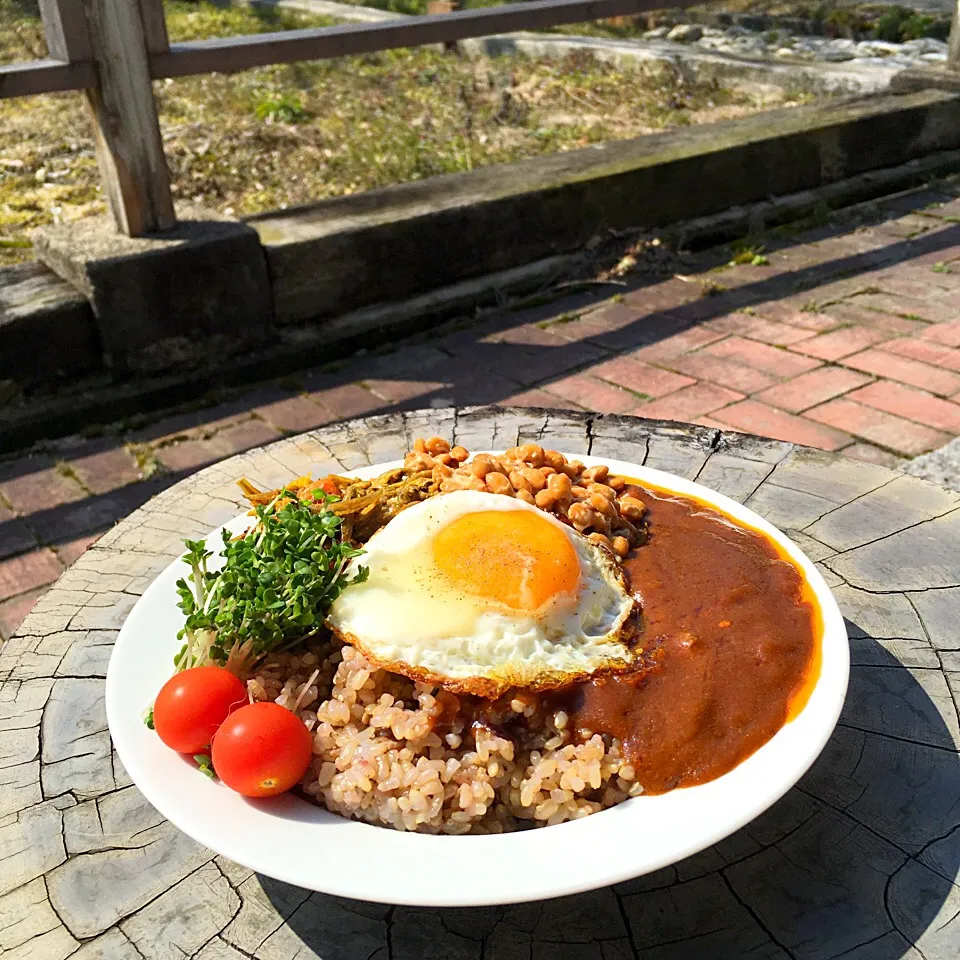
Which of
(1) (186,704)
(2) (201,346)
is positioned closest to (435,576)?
(1) (186,704)

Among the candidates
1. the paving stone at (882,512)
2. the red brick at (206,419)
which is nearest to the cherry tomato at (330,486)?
the paving stone at (882,512)

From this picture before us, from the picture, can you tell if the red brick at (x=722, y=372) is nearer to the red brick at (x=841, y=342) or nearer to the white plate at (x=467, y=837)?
the red brick at (x=841, y=342)

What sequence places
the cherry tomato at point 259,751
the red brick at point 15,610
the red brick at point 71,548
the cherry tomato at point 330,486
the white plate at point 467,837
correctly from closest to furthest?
1. the white plate at point 467,837
2. the cherry tomato at point 259,751
3. the cherry tomato at point 330,486
4. the red brick at point 15,610
5. the red brick at point 71,548

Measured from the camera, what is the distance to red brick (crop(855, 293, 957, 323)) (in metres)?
4.86

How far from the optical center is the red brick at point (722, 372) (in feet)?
14.2

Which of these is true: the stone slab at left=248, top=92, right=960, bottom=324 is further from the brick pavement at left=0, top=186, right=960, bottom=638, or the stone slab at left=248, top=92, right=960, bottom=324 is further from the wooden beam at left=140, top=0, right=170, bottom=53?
the wooden beam at left=140, top=0, right=170, bottom=53

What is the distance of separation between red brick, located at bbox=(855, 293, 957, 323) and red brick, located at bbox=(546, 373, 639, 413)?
162 centimetres

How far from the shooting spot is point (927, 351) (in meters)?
4.52

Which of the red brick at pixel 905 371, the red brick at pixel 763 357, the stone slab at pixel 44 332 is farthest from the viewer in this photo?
the red brick at pixel 763 357

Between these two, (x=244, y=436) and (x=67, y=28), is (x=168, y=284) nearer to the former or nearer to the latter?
(x=244, y=436)

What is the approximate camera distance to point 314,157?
7.68 metres

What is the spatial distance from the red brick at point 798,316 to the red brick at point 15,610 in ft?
11.9

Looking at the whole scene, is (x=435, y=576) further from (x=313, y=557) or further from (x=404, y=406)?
(x=404, y=406)

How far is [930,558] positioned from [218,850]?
5.27 ft
